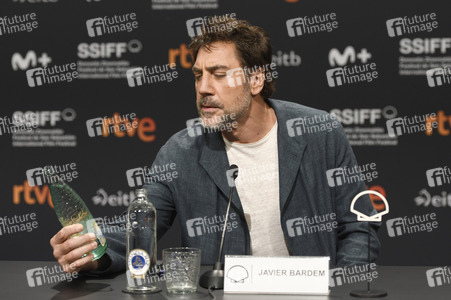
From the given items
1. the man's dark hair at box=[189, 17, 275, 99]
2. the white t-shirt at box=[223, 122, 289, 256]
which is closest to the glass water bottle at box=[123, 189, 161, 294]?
the white t-shirt at box=[223, 122, 289, 256]

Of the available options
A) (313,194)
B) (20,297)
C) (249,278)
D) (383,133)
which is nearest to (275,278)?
(249,278)

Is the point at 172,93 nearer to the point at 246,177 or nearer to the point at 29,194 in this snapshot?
→ the point at 29,194

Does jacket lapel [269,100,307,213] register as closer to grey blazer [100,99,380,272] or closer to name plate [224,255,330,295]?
grey blazer [100,99,380,272]

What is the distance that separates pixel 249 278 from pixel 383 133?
8.17ft

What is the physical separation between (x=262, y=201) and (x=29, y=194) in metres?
2.21

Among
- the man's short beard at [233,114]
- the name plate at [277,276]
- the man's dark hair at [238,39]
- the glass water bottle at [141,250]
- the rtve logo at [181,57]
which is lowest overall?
the name plate at [277,276]

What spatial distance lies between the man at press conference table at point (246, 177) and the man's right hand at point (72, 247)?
623 millimetres

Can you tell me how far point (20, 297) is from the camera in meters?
1.68

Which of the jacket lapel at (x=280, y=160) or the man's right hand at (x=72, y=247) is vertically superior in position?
the jacket lapel at (x=280, y=160)

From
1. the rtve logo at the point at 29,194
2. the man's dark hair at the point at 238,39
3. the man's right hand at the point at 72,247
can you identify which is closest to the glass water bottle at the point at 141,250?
the man's right hand at the point at 72,247

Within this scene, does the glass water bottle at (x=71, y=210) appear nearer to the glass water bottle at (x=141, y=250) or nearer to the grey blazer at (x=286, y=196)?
the glass water bottle at (x=141, y=250)

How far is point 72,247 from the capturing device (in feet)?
5.97

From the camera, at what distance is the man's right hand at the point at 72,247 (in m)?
1.80

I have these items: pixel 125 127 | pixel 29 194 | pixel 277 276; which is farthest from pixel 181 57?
pixel 277 276
